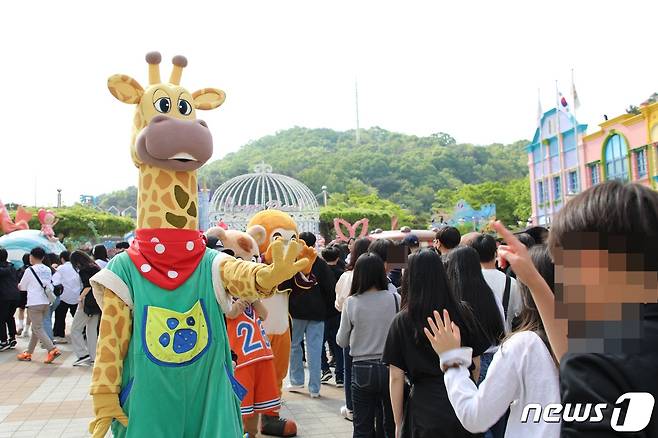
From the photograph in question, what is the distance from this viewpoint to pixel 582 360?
3.69 ft

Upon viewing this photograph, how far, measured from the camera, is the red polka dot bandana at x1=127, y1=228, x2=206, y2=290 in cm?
325

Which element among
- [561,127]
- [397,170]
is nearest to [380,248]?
[561,127]

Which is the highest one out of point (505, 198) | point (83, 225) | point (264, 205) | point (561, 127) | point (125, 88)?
point (561, 127)

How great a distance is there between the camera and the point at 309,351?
643cm

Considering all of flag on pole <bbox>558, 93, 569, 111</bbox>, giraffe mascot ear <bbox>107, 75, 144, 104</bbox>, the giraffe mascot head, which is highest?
flag on pole <bbox>558, 93, 569, 111</bbox>

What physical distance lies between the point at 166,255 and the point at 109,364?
0.66 m

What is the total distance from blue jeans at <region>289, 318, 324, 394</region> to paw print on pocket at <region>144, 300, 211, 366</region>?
3368mm

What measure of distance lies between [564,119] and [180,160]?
2779cm

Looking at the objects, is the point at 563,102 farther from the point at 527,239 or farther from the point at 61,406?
the point at 61,406

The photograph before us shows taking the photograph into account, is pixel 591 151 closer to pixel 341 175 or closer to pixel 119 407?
pixel 119 407

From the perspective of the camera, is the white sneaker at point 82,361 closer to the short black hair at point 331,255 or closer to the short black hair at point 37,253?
the short black hair at point 37,253

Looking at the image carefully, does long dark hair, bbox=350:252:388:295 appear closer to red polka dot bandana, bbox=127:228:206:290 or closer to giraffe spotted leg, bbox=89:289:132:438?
red polka dot bandana, bbox=127:228:206:290

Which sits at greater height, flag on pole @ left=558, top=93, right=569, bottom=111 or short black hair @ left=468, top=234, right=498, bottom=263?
flag on pole @ left=558, top=93, right=569, bottom=111

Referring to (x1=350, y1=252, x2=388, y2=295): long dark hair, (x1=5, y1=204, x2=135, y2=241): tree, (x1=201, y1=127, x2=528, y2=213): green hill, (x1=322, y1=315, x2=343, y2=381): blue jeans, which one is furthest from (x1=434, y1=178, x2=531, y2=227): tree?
(x1=350, y1=252, x2=388, y2=295): long dark hair
